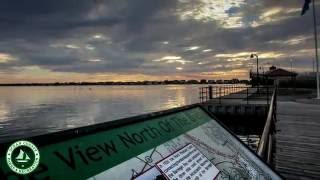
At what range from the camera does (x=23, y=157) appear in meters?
1.93

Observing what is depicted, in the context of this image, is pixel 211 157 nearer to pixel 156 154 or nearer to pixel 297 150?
pixel 156 154

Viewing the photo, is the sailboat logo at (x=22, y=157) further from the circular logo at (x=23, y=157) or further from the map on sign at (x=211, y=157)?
the map on sign at (x=211, y=157)

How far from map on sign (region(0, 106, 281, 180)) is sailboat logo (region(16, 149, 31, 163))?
0.27 feet

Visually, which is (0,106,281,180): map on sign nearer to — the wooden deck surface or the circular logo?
the circular logo

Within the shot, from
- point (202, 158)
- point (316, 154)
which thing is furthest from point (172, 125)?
point (316, 154)

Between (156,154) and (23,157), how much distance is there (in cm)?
124

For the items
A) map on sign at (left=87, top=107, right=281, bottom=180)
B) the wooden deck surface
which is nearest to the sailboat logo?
map on sign at (left=87, top=107, right=281, bottom=180)

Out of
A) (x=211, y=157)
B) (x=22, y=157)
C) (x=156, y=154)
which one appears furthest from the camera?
(x=211, y=157)

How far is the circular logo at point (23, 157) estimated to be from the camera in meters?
1.88

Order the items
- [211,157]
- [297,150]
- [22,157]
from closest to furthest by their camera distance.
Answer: [22,157]
[211,157]
[297,150]

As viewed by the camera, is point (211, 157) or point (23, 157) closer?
point (23, 157)

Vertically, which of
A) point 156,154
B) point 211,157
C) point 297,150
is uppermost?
point 156,154

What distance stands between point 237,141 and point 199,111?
0.64 metres

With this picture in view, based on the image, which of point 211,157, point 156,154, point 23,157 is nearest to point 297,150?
point 211,157
